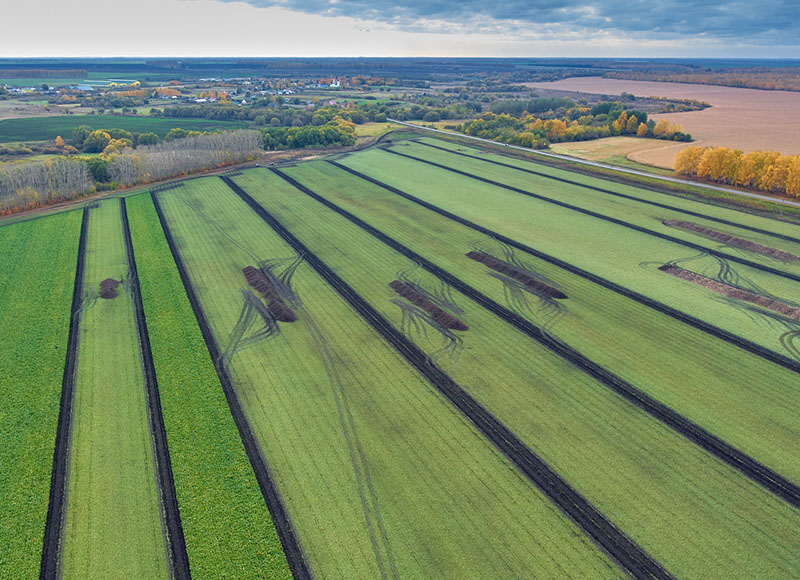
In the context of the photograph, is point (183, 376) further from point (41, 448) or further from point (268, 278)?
point (268, 278)

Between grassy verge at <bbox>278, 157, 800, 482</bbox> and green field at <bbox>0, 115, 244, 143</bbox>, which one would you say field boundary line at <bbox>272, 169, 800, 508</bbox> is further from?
green field at <bbox>0, 115, 244, 143</bbox>

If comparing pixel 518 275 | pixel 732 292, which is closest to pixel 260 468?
pixel 518 275

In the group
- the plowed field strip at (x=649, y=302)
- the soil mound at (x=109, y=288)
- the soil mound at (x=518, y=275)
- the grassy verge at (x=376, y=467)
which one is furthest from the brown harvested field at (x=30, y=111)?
the soil mound at (x=518, y=275)

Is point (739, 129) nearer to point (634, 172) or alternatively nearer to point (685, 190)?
point (634, 172)

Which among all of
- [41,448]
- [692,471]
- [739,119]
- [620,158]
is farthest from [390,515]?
[739,119]

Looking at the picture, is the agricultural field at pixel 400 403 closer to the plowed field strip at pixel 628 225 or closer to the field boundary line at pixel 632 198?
the plowed field strip at pixel 628 225

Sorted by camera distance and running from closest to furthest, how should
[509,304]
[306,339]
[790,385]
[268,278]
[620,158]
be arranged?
[790,385]
[306,339]
[509,304]
[268,278]
[620,158]

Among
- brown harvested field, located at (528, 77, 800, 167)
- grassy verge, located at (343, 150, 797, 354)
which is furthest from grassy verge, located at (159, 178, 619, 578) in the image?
brown harvested field, located at (528, 77, 800, 167)
